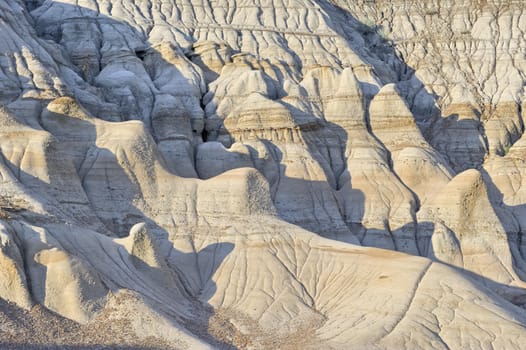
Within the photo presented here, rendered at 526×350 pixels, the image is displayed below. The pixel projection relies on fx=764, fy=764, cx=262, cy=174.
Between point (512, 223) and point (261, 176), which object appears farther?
point (512, 223)

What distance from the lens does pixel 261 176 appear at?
37.3 meters

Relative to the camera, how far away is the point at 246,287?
31391mm

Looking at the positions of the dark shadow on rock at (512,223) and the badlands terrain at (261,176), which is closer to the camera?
the badlands terrain at (261,176)

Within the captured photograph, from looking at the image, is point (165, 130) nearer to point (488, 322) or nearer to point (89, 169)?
point (89, 169)

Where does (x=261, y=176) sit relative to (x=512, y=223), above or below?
below

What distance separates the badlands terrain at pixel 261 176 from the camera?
27.2 m

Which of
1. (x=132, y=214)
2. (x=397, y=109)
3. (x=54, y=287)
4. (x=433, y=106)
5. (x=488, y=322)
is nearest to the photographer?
(x=54, y=287)

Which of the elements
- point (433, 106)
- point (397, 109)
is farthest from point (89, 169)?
point (433, 106)

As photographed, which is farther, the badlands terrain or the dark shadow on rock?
the dark shadow on rock

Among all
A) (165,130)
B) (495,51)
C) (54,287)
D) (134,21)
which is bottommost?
(54,287)

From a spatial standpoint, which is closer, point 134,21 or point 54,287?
point 54,287

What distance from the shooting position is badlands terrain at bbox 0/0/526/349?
2720 centimetres

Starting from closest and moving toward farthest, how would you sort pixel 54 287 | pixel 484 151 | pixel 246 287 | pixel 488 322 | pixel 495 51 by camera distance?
1. pixel 54 287
2. pixel 488 322
3. pixel 246 287
4. pixel 484 151
5. pixel 495 51

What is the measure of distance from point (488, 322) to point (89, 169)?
769 inches
